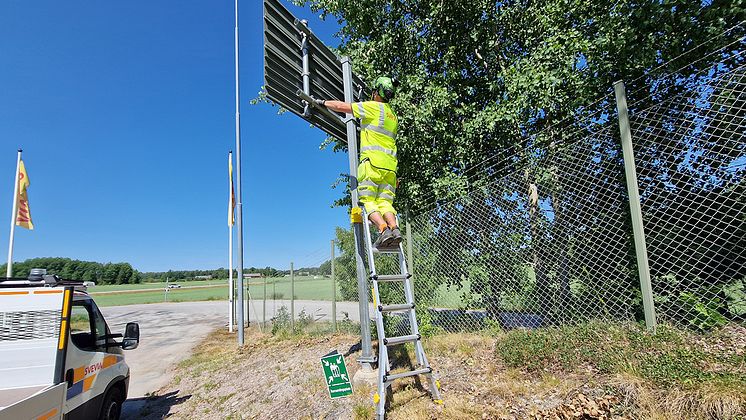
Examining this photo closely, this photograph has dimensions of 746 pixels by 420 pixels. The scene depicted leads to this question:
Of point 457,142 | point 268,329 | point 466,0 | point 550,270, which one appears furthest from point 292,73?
point 268,329

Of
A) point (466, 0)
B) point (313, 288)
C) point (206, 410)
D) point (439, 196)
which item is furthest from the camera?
point (313, 288)

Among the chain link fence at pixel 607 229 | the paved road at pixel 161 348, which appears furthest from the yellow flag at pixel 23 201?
the chain link fence at pixel 607 229

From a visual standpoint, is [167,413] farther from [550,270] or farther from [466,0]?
[466,0]

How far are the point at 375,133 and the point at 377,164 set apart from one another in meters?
0.39

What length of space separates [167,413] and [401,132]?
6380 mm

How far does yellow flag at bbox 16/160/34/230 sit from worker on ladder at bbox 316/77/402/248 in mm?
14825

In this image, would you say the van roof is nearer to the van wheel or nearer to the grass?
the van wheel

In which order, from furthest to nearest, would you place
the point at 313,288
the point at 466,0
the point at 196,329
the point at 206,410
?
the point at 196,329
the point at 313,288
the point at 466,0
the point at 206,410

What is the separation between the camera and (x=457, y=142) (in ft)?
23.2

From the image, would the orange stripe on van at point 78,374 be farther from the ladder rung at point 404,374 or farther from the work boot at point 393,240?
the work boot at point 393,240

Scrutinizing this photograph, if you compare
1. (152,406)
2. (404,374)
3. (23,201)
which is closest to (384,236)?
(404,374)

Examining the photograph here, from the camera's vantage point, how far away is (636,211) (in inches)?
159

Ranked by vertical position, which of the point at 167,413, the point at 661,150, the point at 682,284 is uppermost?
the point at 661,150

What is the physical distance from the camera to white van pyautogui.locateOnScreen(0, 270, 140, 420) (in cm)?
376
